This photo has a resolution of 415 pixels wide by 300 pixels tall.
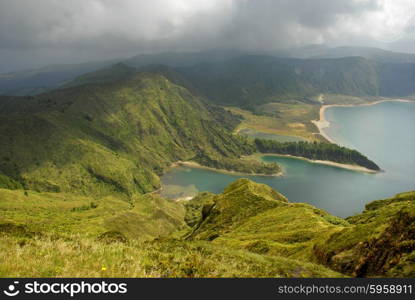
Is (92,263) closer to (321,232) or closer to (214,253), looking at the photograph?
(214,253)

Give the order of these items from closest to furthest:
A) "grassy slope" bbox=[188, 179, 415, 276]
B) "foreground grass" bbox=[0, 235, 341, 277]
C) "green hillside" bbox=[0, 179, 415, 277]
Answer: "foreground grass" bbox=[0, 235, 341, 277], "green hillside" bbox=[0, 179, 415, 277], "grassy slope" bbox=[188, 179, 415, 276]

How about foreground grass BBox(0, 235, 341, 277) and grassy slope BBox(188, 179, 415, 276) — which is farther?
grassy slope BBox(188, 179, 415, 276)

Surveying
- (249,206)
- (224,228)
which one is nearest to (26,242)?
(224,228)

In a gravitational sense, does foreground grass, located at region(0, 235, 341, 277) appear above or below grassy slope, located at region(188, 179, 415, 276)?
above

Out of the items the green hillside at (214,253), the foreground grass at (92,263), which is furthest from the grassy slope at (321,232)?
the foreground grass at (92,263)

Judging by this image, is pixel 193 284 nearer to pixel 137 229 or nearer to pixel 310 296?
pixel 310 296

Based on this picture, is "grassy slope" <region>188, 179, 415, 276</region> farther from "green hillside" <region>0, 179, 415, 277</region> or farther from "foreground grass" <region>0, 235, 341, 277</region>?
"foreground grass" <region>0, 235, 341, 277</region>

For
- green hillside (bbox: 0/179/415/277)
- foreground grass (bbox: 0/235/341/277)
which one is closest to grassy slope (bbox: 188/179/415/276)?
green hillside (bbox: 0/179/415/277)

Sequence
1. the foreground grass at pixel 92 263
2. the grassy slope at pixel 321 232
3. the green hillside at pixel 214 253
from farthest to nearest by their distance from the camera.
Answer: the grassy slope at pixel 321 232, the green hillside at pixel 214 253, the foreground grass at pixel 92 263

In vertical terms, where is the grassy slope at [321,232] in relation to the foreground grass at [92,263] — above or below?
below

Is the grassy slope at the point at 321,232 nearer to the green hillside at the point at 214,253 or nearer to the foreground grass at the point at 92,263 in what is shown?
the green hillside at the point at 214,253

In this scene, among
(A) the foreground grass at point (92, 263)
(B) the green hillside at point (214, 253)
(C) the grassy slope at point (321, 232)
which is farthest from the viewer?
(C) the grassy slope at point (321, 232)

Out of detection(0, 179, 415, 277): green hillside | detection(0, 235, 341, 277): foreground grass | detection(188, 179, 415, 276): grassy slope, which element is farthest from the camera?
detection(188, 179, 415, 276): grassy slope

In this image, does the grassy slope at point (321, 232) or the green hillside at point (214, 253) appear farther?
the grassy slope at point (321, 232)
